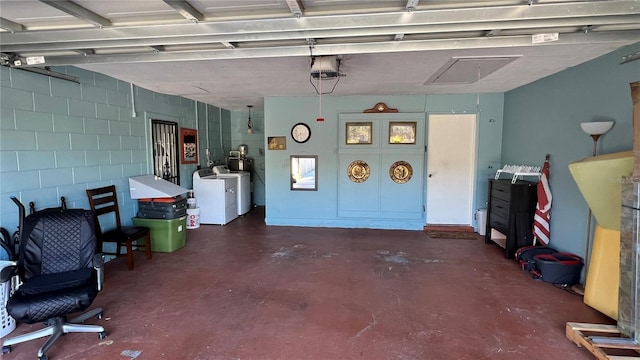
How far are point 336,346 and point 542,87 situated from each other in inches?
162

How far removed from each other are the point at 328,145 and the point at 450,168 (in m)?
2.19

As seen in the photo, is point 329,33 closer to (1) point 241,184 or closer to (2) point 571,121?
(2) point 571,121

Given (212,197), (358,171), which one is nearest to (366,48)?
(358,171)

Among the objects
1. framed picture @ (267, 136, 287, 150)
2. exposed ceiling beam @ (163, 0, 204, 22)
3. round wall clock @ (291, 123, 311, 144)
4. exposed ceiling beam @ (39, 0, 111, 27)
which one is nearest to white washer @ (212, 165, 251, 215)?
framed picture @ (267, 136, 287, 150)

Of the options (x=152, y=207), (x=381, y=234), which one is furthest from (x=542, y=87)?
(x=152, y=207)

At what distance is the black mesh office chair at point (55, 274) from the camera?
2.07 m

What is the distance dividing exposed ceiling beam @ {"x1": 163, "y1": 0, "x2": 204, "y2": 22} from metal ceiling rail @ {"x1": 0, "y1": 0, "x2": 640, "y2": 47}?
2.2 inches

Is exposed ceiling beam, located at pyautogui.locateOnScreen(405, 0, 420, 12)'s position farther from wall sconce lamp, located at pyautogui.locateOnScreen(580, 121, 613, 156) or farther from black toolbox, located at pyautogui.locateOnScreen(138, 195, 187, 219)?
black toolbox, located at pyautogui.locateOnScreen(138, 195, 187, 219)

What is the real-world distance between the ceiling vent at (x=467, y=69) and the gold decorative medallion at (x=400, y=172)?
1.52 m

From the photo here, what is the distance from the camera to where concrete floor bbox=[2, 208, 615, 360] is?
2.19 m

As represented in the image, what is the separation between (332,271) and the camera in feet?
11.7

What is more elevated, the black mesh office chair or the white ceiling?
the white ceiling

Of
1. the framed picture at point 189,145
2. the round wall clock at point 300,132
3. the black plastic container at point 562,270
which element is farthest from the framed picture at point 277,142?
the black plastic container at point 562,270

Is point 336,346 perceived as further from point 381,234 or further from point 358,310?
point 381,234
